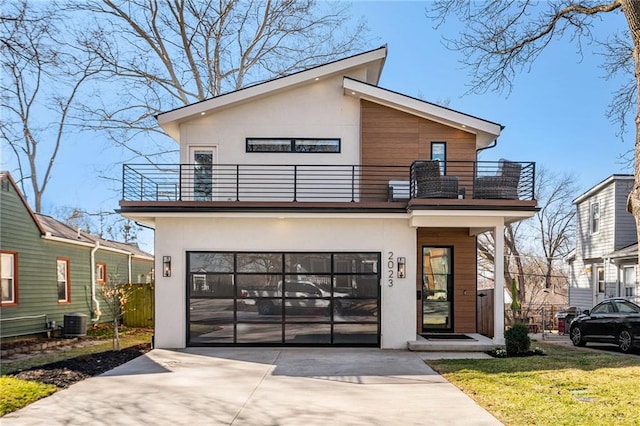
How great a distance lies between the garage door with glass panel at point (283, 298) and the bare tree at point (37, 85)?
17.2ft

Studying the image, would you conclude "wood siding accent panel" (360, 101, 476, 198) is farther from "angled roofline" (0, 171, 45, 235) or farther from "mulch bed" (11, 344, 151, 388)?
"angled roofline" (0, 171, 45, 235)

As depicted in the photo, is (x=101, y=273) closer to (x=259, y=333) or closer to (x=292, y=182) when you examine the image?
(x=259, y=333)

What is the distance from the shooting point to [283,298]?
451 inches

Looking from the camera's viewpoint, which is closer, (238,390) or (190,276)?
(238,390)

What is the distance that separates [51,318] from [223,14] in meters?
13.3

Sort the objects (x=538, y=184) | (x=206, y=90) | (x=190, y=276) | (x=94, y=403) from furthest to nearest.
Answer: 1. (x=538, y=184)
2. (x=206, y=90)
3. (x=190, y=276)
4. (x=94, y=403)

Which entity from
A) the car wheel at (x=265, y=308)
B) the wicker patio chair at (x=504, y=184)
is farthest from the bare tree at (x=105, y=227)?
the wicker patio chair at (x=504, y=184)

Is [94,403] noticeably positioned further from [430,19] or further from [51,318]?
[430,19]

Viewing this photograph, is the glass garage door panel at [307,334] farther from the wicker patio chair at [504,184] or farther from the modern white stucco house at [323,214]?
the wicker patio chair at [504,184]

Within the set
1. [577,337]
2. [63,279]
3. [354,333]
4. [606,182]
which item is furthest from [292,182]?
[606,182]

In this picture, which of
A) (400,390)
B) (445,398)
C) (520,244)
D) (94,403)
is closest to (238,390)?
(94,403)

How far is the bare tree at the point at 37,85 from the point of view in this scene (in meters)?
8.37

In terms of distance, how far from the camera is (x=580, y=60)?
40.8ft

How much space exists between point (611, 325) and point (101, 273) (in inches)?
682
